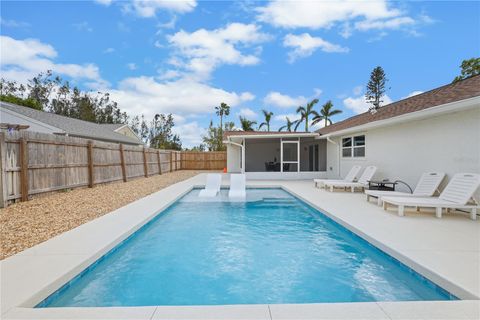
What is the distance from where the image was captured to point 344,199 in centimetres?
884

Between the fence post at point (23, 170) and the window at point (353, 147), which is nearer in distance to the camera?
the fence post at point (23, 170)

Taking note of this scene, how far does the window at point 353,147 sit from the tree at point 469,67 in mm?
15651

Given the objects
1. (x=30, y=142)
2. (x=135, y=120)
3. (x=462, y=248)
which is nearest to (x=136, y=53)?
(x=30, y=142)

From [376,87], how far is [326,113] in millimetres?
6145

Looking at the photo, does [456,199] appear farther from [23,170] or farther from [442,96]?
[23,170]

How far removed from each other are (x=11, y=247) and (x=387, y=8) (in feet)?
42.7

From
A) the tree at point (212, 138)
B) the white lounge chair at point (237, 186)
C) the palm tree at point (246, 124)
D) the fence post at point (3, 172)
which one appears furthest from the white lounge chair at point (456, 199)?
the tree at point (212, 138)

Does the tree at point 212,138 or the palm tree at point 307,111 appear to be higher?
the palm tree at point 307,111

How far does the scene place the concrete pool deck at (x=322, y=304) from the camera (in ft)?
8.38

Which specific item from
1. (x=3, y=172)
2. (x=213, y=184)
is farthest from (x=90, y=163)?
(x=213, y=184)

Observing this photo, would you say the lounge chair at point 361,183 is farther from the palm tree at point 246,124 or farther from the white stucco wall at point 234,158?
the palm tree at point 246,124

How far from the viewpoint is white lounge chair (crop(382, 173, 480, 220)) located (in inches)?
237

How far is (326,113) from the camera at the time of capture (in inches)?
1310

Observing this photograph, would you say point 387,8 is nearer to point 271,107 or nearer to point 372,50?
point 372,50
